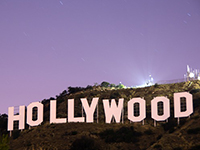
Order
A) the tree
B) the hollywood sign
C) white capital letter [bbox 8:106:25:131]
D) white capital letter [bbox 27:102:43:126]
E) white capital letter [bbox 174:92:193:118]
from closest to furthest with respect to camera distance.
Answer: white capital letter [bbox 174:92:193:118] < the hollywood sign < white capital letter [bbox 27:102:43:126] < white capital letter [bbox 8:106:25:131] < the tree

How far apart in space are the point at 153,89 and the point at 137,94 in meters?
3.22

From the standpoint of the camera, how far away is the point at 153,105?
2068 inches

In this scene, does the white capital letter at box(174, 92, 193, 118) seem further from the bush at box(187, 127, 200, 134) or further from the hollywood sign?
the bush at box(187, 127, 200, 134)

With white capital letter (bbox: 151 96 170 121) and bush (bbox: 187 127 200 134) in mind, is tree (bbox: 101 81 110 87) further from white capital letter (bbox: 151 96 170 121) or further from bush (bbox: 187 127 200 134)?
A: bush (bbox: 187 127 200 134)

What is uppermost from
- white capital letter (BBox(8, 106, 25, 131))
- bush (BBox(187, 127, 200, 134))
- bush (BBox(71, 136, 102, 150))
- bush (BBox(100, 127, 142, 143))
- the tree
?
the tree

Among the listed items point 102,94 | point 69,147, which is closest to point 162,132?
point 69,147

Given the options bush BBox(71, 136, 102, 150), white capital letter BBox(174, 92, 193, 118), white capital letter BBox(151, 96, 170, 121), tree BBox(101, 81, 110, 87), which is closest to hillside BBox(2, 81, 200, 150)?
bush BBox(71, 136, 102, 150)

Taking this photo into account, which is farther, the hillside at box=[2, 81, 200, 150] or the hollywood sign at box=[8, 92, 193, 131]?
the hollywood sign at box=[8, 92, 193, 131]

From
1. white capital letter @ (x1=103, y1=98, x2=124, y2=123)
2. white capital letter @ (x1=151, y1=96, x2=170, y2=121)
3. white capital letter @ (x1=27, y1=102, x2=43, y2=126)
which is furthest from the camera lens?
white capital letter @ (x1=27, y1=102, x2=43, y2=126)

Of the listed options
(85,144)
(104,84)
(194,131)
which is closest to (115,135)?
(85,144)

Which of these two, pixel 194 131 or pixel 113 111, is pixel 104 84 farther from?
pixel 194 131

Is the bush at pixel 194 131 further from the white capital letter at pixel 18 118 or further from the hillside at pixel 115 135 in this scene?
the white capital letter at pixel 18 118

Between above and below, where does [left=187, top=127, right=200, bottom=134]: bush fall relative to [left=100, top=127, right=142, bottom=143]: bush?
above

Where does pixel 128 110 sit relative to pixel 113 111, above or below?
above
